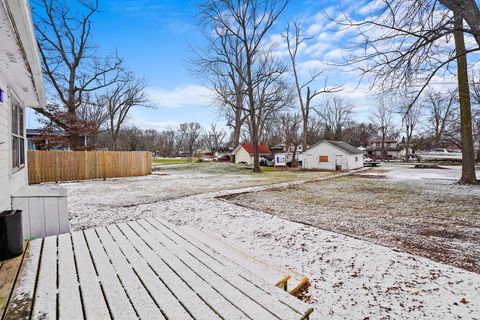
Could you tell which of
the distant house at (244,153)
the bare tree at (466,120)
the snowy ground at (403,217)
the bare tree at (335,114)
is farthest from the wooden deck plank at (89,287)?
the bare tree at (335,114)

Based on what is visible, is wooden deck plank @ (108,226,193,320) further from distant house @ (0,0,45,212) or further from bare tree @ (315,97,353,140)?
bare tree @ (315,97,353,140)

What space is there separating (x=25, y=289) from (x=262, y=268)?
80.9 inches

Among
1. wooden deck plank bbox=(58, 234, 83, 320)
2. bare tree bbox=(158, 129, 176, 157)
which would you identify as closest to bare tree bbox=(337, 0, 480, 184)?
wooden deck plank bbox=(58, 234, 83, 320)

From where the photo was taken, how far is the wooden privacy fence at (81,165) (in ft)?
38.2

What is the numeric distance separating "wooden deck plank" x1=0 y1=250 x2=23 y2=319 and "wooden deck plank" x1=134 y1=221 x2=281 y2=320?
3.85ft

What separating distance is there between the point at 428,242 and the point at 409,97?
4.66 meters

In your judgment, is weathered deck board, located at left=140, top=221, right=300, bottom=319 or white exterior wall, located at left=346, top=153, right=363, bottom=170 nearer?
weathered deck board, located at left=140, top=221, right=300, bottom=319

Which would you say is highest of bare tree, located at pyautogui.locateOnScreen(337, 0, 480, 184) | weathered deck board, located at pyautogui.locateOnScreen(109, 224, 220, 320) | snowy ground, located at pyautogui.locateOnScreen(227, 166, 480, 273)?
bare tree, located at pyautogui.locateOnScreen(337, 0, 480, 184)

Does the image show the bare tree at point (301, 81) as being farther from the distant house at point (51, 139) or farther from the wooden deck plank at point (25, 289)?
the wooden deck plank at point (25, 289)

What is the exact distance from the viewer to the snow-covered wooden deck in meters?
1.52

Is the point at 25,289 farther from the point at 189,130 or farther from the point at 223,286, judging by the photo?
the point at 189,130

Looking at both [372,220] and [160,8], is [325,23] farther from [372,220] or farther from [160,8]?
[160,8]

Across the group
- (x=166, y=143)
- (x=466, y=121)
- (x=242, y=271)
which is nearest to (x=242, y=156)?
(x=466, y=121)

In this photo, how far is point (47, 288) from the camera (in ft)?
5.91
